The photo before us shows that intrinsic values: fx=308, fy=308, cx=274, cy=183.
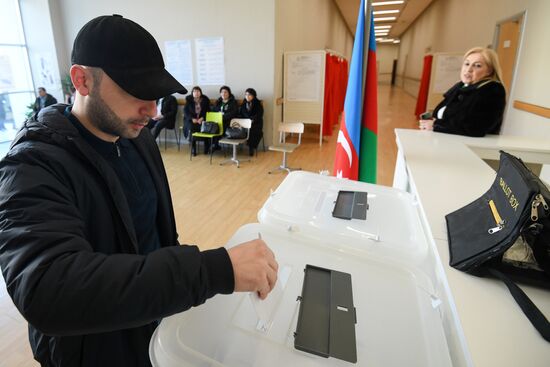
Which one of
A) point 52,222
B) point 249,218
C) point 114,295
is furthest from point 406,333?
point 249,218

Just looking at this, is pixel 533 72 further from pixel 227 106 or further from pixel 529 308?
pixel 529 308

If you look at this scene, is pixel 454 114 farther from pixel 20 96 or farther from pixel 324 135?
pixel 20 96

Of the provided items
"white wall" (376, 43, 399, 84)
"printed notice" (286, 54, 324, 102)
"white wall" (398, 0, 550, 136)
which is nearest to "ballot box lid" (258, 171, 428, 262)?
"white wall" (398, 0, 550, 136)

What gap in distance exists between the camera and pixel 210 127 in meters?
5.07

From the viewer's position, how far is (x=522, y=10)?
14.6ft

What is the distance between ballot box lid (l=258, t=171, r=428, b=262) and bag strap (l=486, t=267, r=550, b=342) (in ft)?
0.89

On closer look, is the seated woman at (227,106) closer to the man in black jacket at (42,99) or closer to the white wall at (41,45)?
the man in black jacket at (42,99)

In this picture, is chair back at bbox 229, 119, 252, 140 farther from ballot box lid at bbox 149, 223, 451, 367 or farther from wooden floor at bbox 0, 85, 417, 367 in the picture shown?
ballot box lid at bbox 149, 223, 451, 367

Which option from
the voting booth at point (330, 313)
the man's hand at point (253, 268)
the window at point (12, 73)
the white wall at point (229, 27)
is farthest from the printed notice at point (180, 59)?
the man's hand at point (253, 268)

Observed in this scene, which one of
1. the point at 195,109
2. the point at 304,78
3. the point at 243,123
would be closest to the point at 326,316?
the point at 243,123

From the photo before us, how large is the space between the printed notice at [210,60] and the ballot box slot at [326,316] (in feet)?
18.0

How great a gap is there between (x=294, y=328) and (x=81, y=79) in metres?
0.71

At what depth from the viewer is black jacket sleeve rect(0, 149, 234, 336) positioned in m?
0.44

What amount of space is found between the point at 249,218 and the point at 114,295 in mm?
2612
